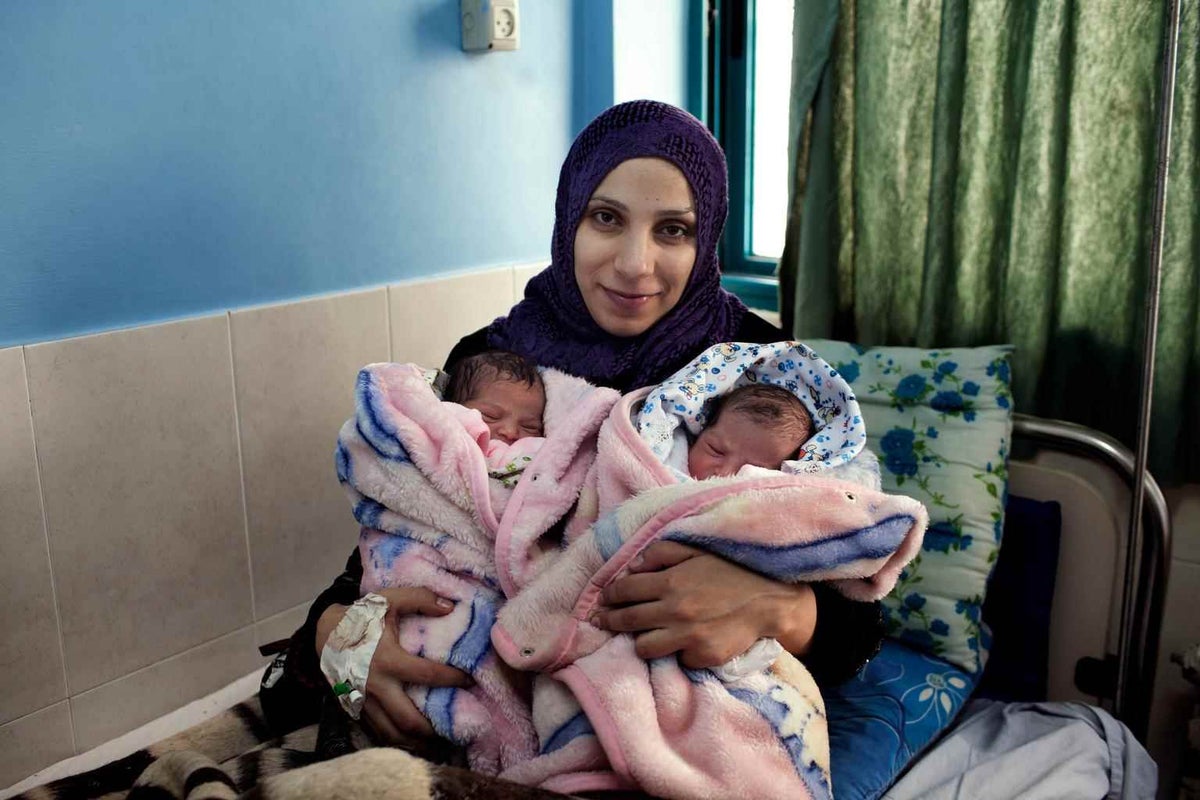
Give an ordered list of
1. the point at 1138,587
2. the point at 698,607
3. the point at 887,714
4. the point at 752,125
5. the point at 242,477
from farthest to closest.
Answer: the point at 752,125
the point at 242,477
the point at 1138,587
the point at 887,714
the point at 698,607

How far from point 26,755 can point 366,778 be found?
3.10 feet

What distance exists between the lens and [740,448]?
4.16ft

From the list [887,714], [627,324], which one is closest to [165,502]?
[627,324]

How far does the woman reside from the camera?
117 centimetres

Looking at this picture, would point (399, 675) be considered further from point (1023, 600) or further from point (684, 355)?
point (1023, 600)

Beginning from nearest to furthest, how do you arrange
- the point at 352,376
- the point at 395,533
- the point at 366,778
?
the point at 366,778 → the point at 395,533 → the point at 352,376

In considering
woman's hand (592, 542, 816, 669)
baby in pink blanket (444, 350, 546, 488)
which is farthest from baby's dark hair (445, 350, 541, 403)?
woman's hand (592, 542, 816, 669)

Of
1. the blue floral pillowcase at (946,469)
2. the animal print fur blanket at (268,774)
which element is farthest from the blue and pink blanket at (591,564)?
the blue floral pillowcase at (946,469)

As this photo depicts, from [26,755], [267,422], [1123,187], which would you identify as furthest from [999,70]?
[26,755]

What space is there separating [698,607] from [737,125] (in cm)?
175

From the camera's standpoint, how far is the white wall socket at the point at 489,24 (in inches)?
79.5

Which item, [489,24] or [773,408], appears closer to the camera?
[773,408]

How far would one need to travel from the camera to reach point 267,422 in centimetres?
186

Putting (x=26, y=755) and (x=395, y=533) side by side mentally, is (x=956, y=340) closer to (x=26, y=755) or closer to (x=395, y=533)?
(x=395, y=533)
